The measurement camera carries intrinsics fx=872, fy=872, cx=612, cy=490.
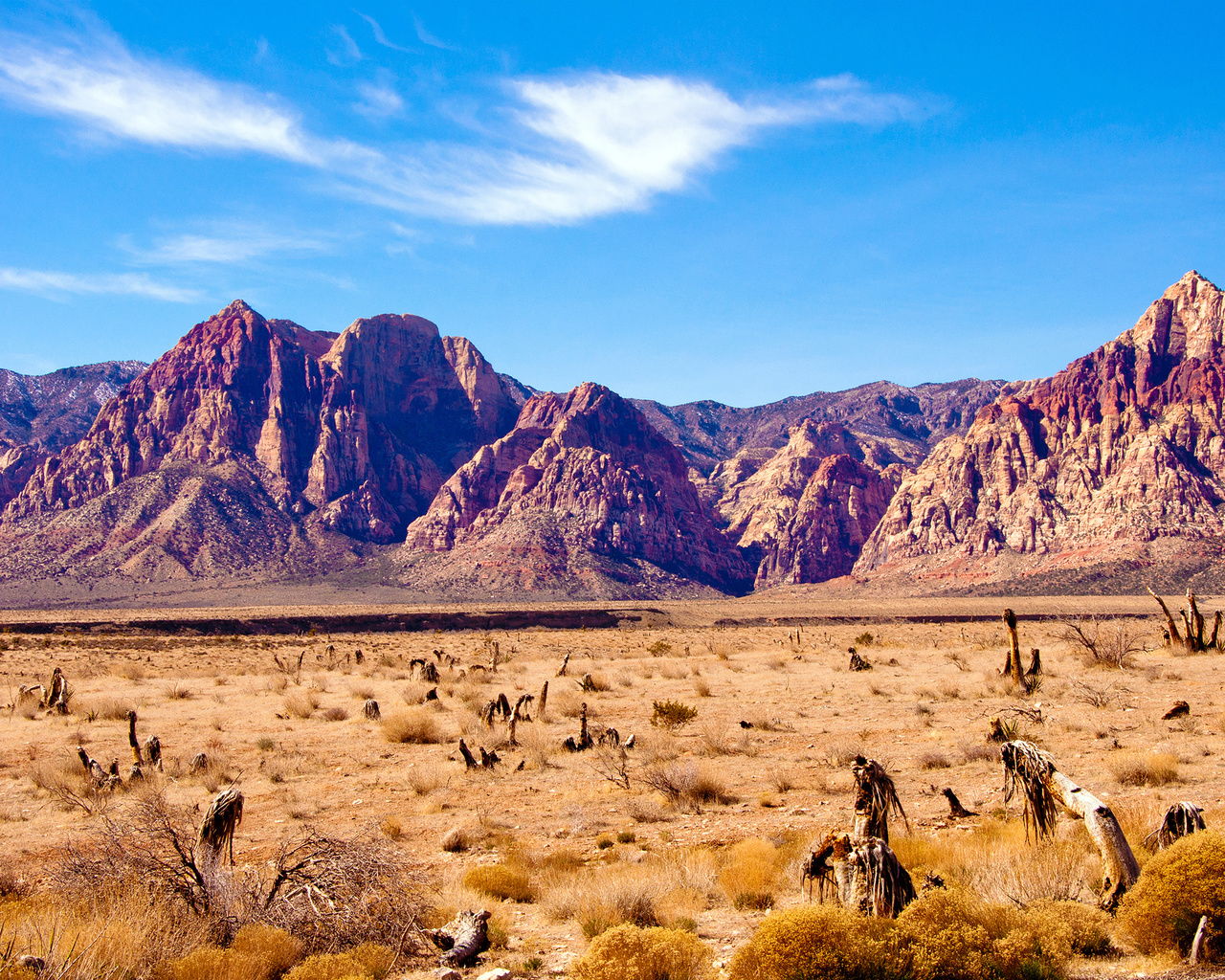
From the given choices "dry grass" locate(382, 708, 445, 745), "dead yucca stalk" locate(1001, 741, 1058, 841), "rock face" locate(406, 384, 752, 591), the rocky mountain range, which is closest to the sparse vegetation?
"dry grass" locate(382, 708, 445, 745)

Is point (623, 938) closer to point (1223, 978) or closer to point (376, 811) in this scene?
point (1223, 978)

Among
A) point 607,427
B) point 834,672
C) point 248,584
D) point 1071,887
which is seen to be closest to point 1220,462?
point 607,427

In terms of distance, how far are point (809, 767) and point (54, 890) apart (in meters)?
11.6

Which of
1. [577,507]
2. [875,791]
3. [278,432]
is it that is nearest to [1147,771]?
[875,791]

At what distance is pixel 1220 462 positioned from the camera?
131375 mm

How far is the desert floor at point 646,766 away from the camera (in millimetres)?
9055

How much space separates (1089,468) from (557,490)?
8956 cm

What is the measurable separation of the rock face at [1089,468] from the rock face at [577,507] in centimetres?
3346

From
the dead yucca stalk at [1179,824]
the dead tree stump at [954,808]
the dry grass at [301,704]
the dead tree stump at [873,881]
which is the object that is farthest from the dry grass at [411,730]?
the dead yucca stalk at [1179,824]

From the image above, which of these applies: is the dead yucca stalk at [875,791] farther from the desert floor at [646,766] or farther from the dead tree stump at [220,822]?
the dead tree stump at [220,822]

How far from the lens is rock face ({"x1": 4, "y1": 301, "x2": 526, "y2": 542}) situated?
152 m

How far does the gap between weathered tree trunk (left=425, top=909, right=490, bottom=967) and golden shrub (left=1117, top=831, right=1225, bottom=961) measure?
535cm

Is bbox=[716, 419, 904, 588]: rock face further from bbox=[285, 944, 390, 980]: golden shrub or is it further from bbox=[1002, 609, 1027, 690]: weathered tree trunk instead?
bbox=[285, 944, 390, 980]: golden shrub

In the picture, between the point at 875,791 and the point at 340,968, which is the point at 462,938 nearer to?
the point at 340,968
